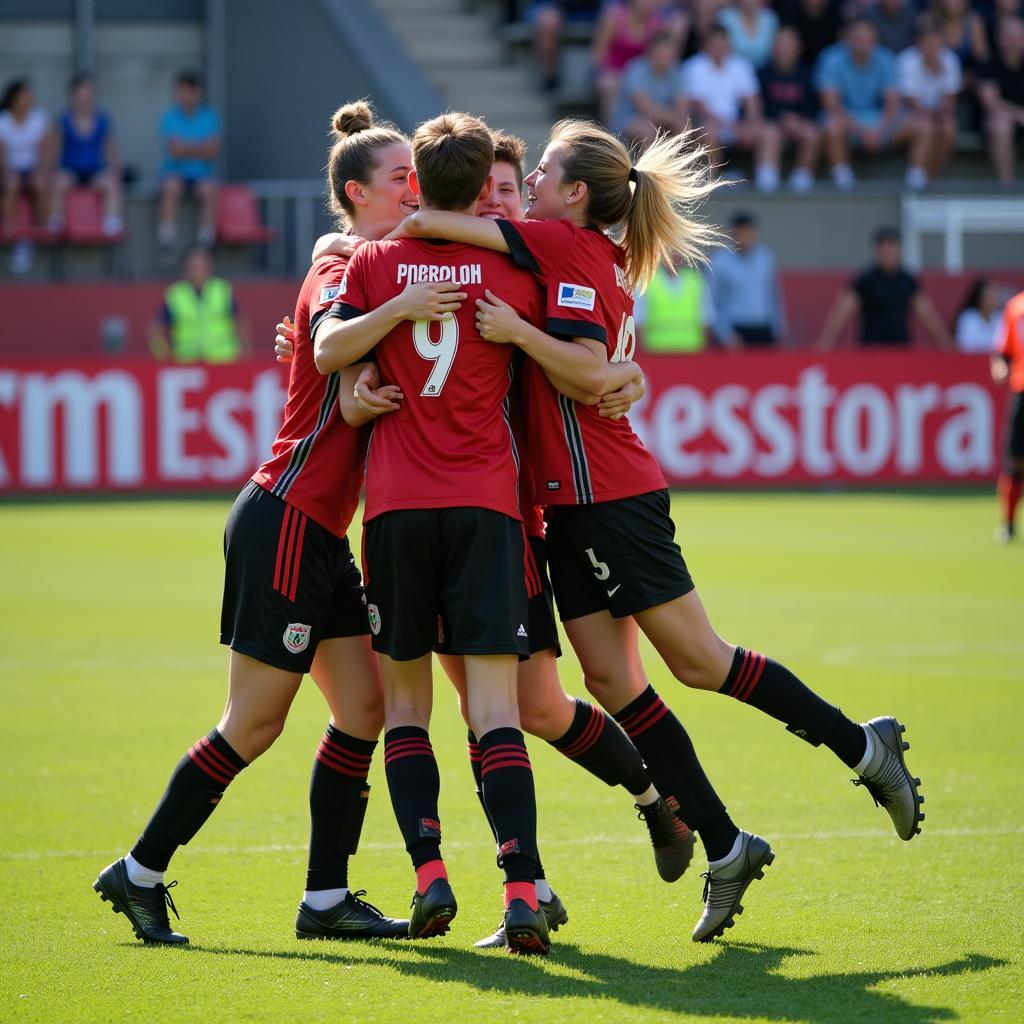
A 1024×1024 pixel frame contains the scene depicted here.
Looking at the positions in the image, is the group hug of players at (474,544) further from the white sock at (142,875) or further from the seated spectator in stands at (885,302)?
the seated spectator in stands at (885,302)

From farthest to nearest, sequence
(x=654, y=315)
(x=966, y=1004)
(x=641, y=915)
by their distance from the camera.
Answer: (x=654, y=315), (x=641, y=915), (x=966, y=1004)

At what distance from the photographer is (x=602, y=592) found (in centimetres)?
442

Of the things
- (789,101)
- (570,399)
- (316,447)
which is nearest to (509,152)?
(570,399)

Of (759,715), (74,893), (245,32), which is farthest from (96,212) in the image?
(74,893)

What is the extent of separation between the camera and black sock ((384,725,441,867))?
13.1ft

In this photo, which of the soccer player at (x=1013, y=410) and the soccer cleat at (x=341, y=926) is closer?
the soccer cleat at (x=341, y=926)

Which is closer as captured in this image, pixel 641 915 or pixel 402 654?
pixel 402 654

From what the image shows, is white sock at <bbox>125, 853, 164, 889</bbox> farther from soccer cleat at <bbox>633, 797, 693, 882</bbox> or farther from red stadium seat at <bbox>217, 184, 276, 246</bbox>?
red stadium seat at <bbox>217, 184, 276, 246</bbox>

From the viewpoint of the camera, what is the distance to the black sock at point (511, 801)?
3928mm

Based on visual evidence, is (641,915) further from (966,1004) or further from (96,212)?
(96,212)

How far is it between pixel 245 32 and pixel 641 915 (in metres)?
19.7

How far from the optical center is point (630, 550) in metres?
4.28

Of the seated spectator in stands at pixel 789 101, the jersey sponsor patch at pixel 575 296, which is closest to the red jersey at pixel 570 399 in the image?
the jersey sponsor patch at pixel 575 296

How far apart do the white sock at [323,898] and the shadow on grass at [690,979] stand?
127 mm
